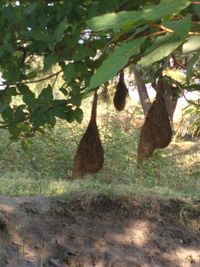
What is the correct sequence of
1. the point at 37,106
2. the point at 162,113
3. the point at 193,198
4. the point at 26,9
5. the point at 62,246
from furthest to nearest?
1. the point at 193,198
2. the point at 62,246
3. the point at 162,113
4. the point at 37,106
5. the point at 26,9

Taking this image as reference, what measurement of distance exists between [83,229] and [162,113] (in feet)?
5.40

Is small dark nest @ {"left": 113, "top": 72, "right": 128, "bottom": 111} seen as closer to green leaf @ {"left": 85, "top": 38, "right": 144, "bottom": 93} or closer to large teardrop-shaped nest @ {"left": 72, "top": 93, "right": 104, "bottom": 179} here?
large teardrop-shaped nest @ {"left": 72, "top": 93, "right": 104, "bottom": 179}

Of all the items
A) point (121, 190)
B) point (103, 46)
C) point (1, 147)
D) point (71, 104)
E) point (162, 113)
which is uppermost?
point (103, 46)

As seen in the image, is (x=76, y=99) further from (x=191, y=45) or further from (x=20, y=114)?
(x=191, y=45)

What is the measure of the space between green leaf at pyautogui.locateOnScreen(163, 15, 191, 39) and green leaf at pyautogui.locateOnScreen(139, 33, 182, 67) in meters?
0.04

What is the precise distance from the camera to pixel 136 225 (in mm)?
4398

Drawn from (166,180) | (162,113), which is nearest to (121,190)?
(162,113)

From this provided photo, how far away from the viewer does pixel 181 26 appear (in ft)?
2.70

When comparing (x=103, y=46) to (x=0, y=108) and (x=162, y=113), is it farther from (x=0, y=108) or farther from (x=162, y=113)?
(x=162, y=113)

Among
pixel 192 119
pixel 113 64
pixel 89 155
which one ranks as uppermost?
pixel 113 64

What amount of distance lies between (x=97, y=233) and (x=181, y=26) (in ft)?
11.4

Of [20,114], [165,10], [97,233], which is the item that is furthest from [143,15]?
[97,233]

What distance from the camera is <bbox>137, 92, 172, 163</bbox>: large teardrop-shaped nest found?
9.21ft

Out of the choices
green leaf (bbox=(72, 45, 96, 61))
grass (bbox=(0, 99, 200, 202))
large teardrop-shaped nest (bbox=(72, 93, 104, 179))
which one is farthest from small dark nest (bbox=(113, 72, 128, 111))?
grass (bbox=(0, 99, 200, 202))
